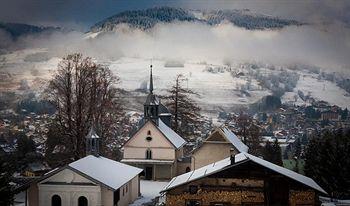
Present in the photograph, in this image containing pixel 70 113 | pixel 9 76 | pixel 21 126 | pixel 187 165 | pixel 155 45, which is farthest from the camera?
pixel 155 45

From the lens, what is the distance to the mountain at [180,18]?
21719 millimetres

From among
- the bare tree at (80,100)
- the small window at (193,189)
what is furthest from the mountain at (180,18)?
the small window at (193,189)

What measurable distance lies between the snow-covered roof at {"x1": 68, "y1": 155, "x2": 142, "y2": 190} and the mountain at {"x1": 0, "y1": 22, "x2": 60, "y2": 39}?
896cm

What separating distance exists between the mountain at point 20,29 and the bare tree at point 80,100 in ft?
12.8

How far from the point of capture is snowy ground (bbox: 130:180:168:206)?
14.2 metres

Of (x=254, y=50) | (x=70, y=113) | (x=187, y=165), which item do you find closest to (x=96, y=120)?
(x=70, y=113)

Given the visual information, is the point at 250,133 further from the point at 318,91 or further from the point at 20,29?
the point at 20,29

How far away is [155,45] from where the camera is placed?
23.3 m

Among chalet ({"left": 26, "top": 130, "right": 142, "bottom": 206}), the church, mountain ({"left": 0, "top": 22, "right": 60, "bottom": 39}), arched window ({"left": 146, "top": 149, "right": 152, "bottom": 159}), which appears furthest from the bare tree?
chalet ({"left": 26, "top": 130, "right": 142, "bottom": 206})

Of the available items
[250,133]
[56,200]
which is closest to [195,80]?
[250,133]

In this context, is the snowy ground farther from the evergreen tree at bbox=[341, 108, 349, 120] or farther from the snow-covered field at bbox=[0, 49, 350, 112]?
the evergreen tree at bbox=[341, 108, 349, 120]

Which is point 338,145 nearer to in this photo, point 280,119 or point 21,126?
point 280,119

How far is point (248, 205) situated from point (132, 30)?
41.1 ft

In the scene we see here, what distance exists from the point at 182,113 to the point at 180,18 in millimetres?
4018
